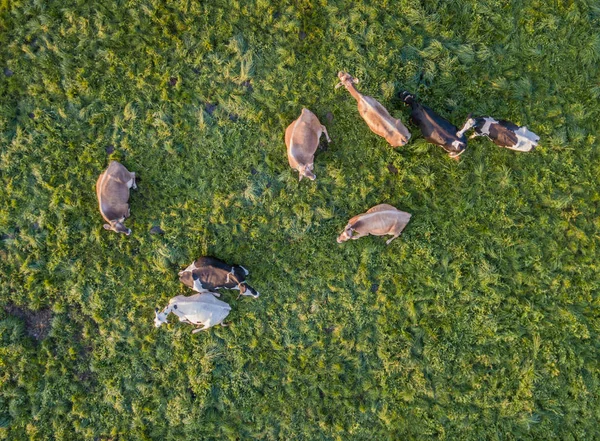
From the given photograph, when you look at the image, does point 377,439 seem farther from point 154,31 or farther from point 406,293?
point 154,31

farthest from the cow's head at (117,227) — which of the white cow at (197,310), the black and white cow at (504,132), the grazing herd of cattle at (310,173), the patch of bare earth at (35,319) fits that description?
the black and white cow at (504,132)

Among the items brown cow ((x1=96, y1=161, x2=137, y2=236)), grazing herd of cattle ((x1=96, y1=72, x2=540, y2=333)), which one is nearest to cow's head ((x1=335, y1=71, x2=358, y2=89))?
grazing herd of cattle ((x1=96, y1=72, x2=540, y2=333))

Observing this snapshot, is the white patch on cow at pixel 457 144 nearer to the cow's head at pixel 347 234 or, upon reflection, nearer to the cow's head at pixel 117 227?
the cow's head at pixel 347 234

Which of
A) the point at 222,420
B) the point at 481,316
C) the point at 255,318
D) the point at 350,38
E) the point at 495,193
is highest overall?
the point at 350,38

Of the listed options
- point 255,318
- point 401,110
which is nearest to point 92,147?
point 255,318

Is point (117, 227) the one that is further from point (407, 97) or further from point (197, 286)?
point (407, 97)

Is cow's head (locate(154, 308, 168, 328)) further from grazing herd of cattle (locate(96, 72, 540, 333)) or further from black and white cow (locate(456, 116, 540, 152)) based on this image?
black and white cow (locate(456, 116, 540, 152))
